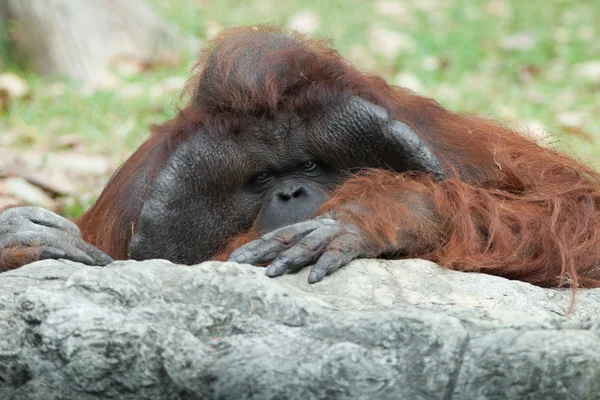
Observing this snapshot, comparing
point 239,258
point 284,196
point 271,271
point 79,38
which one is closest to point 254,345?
point 271,271

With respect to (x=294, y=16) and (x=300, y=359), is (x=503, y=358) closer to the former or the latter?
(x=300, y=359)

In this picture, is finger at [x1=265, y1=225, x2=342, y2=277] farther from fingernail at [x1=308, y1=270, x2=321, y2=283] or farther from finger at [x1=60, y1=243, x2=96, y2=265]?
finger at [x1=60, y1=243, x2=96, y2=265]

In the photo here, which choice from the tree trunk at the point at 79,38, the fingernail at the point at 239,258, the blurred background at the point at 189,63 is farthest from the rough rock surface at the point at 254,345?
the tree trunk at the point at 79,38

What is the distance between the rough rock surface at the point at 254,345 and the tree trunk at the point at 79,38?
460cm

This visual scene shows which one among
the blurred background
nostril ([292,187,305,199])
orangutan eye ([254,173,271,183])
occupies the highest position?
the blurred background

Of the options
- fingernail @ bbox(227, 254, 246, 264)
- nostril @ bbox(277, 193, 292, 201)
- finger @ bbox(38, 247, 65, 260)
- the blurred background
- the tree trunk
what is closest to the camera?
fingernail @ bbox(227, 254, 246, 264)

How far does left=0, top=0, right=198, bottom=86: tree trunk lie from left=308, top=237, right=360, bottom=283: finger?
4306 millimetres

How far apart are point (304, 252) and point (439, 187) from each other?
559mm

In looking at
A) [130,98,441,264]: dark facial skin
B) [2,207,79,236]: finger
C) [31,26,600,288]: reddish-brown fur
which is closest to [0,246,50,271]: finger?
[2,207,79,236]: finger

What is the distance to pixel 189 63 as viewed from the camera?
6.78 m

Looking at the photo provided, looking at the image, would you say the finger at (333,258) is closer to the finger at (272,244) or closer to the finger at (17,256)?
the finger at (272,244)

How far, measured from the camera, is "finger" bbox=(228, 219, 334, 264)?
7.60ft

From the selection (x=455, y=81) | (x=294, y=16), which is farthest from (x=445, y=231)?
(x=294, y=16)

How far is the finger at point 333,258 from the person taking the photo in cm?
221
